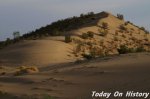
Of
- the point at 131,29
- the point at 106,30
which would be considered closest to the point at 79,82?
the point at 106,30

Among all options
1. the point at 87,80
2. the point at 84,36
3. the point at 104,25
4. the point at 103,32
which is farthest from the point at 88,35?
the point at 87,80

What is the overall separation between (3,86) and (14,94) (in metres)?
1.75

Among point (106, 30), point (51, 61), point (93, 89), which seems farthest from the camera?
point (106, 30)

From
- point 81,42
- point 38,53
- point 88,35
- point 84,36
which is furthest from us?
point 88,35

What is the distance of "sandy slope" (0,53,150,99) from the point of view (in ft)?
54.1

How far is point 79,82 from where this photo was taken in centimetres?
1816

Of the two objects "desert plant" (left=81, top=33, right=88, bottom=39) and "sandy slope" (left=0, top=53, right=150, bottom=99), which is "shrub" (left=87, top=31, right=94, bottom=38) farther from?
"sandy slope" (left=0, top=53, right=150, bottom=99)

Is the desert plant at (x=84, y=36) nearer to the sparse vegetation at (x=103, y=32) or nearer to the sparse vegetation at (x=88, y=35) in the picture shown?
the sparse vegetation at (x=88, y=35)

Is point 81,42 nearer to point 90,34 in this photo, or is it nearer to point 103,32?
point 90,34

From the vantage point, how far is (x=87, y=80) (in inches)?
720

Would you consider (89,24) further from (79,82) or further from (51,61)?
(79,82)

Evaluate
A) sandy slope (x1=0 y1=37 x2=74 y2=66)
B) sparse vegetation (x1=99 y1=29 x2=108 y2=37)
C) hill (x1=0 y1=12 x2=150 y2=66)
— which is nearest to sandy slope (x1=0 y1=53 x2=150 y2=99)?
hill (x1=0 y1=12 x2=150 y2=66)

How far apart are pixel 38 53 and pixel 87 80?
15.8 m

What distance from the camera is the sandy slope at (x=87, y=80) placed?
16.5 meters
